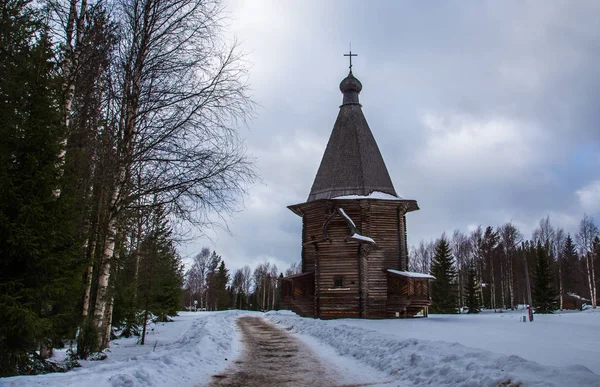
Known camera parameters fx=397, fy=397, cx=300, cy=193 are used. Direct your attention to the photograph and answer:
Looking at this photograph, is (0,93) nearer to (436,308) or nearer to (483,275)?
(436,308)

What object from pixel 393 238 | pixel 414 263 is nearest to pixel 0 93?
pixel 393 238

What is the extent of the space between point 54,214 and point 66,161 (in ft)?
3.51

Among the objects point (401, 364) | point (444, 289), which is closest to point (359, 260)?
point (401, 364)

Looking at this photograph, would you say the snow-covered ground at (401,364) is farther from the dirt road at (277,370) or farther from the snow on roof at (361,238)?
the snow on roof at (361,238)

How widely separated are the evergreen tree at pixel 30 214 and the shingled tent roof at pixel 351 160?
64.8 feet

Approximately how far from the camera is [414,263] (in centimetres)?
7194

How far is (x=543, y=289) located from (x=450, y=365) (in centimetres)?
3848

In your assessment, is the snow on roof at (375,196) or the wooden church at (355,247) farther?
the snow on roof at (375,196)

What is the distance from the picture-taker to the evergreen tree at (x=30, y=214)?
610 cm

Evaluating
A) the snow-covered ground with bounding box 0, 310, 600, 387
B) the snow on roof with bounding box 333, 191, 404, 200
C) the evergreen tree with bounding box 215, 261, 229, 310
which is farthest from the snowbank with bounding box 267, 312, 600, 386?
the evergreen tree with bounding box 215, 261, 229, 310

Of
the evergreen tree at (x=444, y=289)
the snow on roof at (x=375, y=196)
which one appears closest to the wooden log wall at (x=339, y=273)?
the snow on roof at (x=375, y=196)

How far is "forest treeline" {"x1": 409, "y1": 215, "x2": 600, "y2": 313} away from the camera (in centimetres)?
4178

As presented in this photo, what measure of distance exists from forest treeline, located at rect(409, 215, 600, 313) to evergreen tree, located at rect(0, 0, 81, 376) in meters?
41.6

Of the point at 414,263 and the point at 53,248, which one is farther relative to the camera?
the point at 414,263
